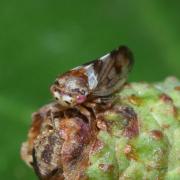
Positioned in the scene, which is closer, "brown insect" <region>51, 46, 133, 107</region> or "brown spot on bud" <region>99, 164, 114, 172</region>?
"brown spot on bud" <region>99, 164, 114, 172</region>

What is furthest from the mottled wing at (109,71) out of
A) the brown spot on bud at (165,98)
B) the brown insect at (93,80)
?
the brown spot on bud at (165,98)

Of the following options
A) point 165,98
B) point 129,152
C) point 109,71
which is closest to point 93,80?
point 109,71

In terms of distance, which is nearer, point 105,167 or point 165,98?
point 105,167

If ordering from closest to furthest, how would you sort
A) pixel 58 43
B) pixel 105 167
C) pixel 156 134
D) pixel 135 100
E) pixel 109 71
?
pixel 105 167 → pixel 156 134 → pixel 135 100 → pixel 109 71 → pixel 58 43

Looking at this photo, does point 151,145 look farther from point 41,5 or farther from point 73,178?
point 41,5

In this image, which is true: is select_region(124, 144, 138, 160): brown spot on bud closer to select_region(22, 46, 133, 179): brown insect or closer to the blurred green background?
select_region(22, 46, 133, 179): brown insect

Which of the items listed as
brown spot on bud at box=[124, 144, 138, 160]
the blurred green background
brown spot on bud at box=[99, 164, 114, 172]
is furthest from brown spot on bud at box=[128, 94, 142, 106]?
the blurred green background

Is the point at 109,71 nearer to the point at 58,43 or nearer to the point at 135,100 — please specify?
the point at 135,100
